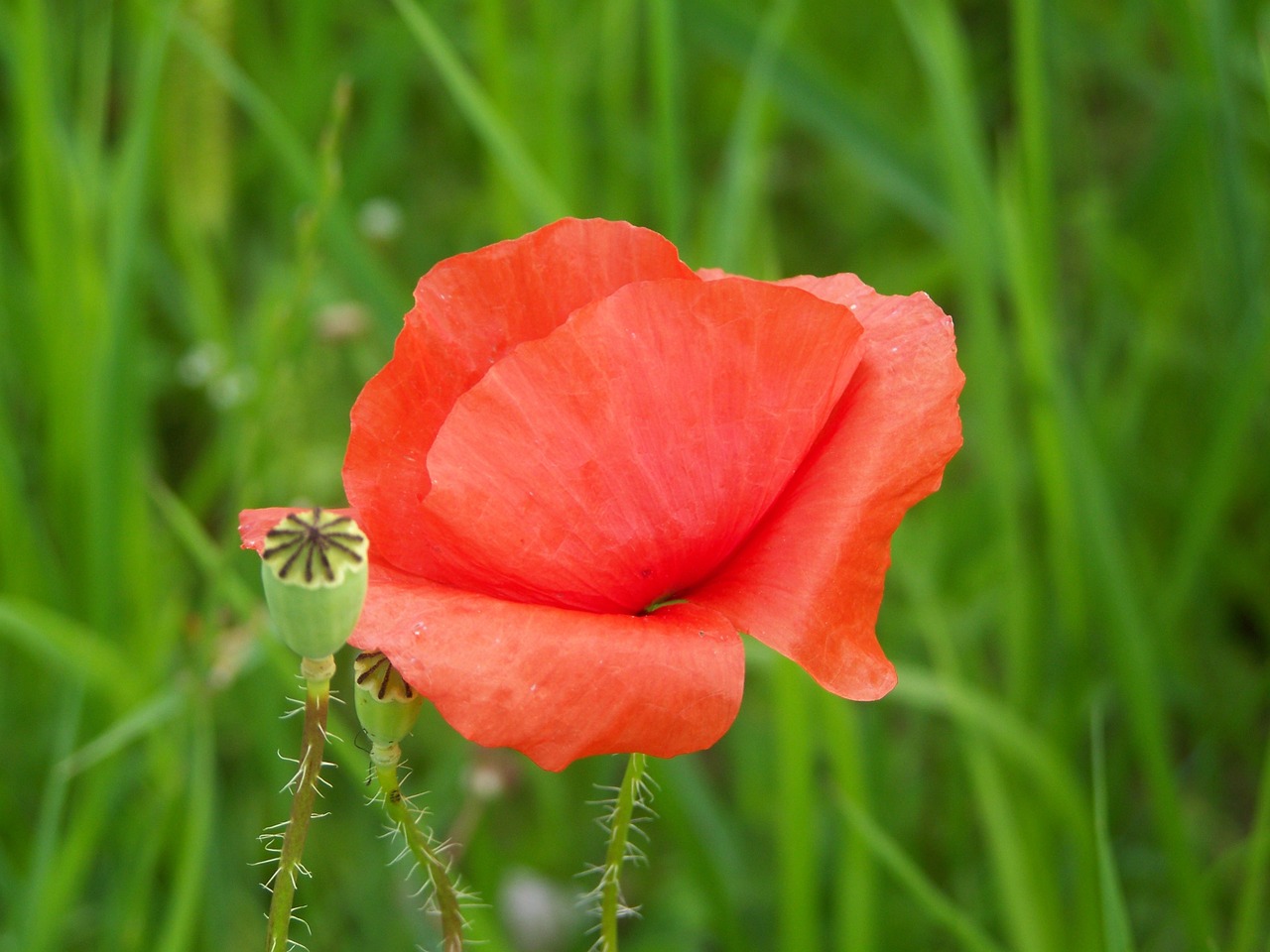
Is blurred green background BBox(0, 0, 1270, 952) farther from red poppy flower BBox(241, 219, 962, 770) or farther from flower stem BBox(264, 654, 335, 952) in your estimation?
flower stem BBox(264, 654, 335, 952)

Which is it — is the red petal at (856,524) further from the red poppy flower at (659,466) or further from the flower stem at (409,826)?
the flower stem at (409,826)

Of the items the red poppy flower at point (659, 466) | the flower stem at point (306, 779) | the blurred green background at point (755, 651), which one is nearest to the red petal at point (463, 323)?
the red poppy flower at point (659, 466)

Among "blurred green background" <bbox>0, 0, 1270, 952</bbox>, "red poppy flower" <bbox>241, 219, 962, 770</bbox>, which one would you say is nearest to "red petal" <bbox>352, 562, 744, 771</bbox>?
"red poppy flower" <bbox>241, 219, 962, 770</bbox>

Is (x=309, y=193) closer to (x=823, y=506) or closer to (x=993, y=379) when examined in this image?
(x=993, y=379)

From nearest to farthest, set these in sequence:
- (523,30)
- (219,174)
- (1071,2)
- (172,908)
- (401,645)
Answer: (401,645), (172,908), (219,174), (1071,2), (523,30)

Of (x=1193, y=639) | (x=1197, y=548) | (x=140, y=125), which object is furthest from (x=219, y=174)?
(x=1193, y=639)

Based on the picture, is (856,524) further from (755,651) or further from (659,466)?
(755,651)

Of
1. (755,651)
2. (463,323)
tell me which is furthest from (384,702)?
(755,651)
